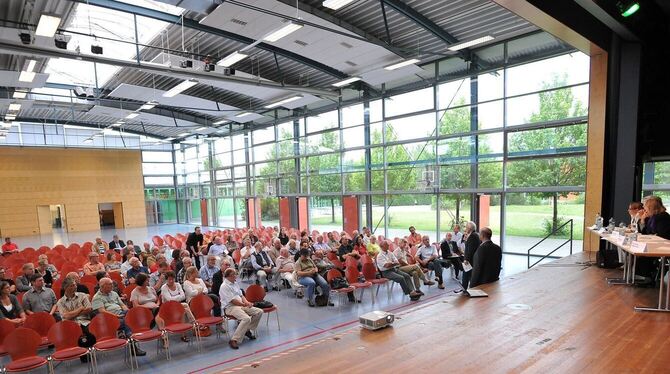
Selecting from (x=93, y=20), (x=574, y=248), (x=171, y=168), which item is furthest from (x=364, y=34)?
(x=171, y=168)

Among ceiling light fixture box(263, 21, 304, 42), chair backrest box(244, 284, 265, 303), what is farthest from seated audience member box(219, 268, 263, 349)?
ceiling light fixture box(263, 21, 304, 42)

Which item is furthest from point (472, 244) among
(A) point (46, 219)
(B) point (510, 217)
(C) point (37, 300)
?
(A) point (46, 219)

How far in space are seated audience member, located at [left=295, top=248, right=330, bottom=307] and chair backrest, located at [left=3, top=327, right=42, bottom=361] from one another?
165 inches

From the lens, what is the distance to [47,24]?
242 inches

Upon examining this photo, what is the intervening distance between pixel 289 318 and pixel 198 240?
5440mm

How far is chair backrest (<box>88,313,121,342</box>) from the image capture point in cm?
481

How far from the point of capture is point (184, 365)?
486 cm

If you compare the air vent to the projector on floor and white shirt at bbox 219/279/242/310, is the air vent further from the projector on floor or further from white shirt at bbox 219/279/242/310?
the projector on floor

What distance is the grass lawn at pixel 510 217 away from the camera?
10.0m

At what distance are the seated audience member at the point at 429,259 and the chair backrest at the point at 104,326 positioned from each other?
→ 624 centimetres

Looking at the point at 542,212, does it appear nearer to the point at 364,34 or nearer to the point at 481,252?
the point at 481,252

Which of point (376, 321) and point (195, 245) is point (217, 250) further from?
point (376, 321)

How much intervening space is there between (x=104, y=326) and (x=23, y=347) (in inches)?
33.1

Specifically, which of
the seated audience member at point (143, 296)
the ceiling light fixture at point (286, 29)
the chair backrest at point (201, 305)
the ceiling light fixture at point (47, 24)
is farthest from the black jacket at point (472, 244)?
the ceiling light fixture at point (47, 24)
